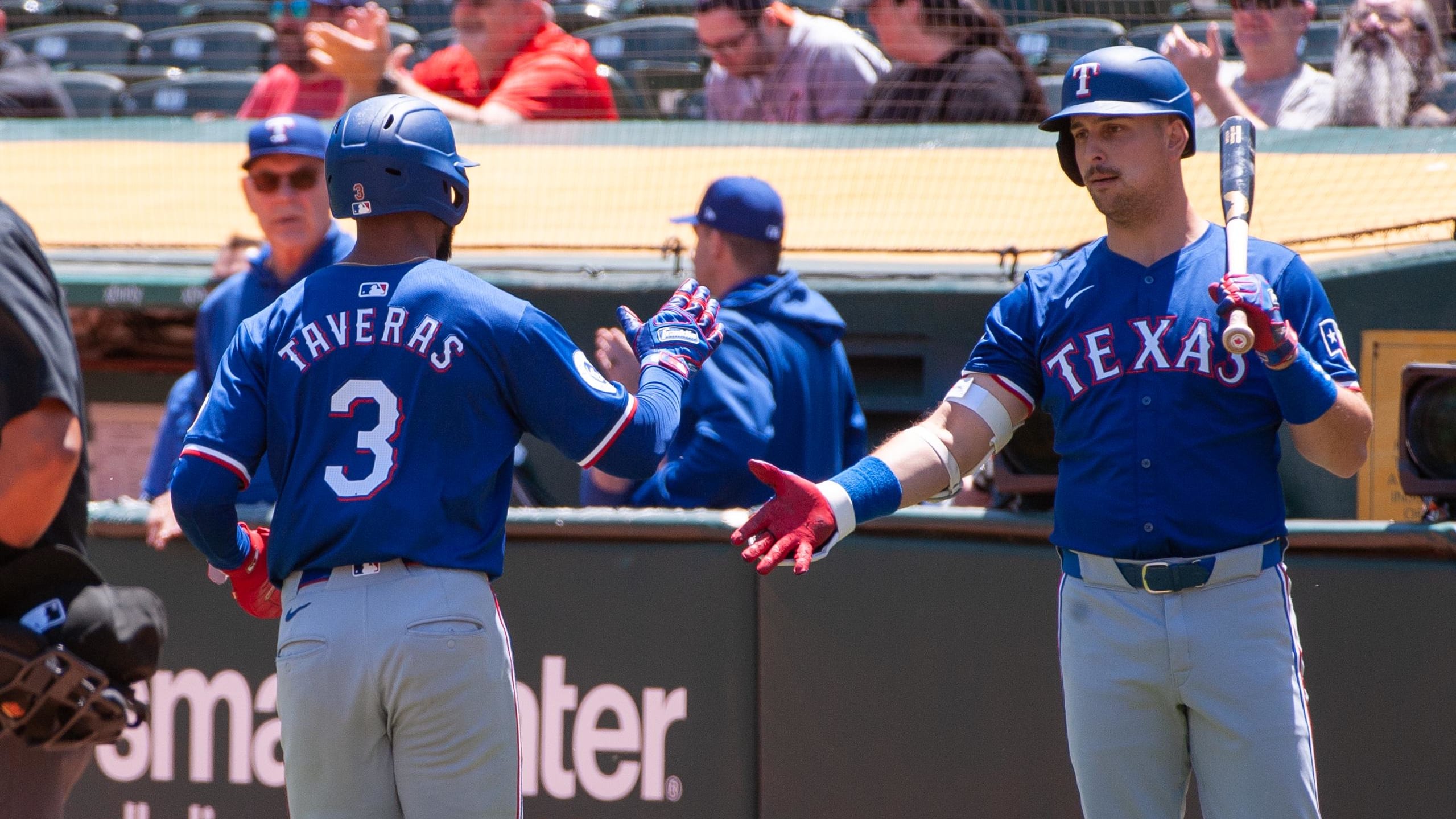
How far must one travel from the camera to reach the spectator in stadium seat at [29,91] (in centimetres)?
744

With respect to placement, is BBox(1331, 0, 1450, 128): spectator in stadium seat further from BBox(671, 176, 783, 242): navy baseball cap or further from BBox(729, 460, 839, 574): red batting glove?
BBox(729, 460, 839, 574): red batting glove

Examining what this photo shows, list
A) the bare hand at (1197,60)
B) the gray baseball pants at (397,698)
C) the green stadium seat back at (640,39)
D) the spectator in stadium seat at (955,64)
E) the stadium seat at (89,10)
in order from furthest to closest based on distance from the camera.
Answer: the stadium seat at (89,10)
the green stadium seat back at (640,39)
the spectator in stadium seat at (955,64)
the bare hand at (1197,60)
the gray baseball pants at (397,698)

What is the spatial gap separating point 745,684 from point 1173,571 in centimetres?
134

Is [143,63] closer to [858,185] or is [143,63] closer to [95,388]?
[95,388]

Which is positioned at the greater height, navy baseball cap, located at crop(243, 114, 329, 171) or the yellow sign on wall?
navy baseball cap, located at crop(243, 114, 329, 171)

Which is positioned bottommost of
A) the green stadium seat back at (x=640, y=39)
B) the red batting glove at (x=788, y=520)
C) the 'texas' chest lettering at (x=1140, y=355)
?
the red batting glove at (x=788, y=520)

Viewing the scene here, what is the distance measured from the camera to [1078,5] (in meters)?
7.25

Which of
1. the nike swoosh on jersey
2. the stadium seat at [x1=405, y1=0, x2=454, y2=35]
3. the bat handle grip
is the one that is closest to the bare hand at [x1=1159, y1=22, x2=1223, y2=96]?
the nike swoosh on jersey

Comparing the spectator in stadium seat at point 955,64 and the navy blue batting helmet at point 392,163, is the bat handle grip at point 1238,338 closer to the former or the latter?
the navy blue batting helmet at point 392,163

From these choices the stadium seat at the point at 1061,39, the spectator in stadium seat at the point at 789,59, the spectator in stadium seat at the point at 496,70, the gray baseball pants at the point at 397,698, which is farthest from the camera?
the stadium seat at the point at 1061,39

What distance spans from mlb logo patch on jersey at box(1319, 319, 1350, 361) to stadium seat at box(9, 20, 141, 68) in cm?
878

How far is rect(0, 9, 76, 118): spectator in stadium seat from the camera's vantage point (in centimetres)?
744

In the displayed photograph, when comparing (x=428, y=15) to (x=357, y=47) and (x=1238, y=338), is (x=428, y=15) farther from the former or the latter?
(x=1238, y=338)

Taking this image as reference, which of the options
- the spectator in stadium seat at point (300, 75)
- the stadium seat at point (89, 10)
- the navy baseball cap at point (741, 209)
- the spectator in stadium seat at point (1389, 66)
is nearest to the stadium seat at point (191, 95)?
the spectator in stadium seat at point (300, 75)
